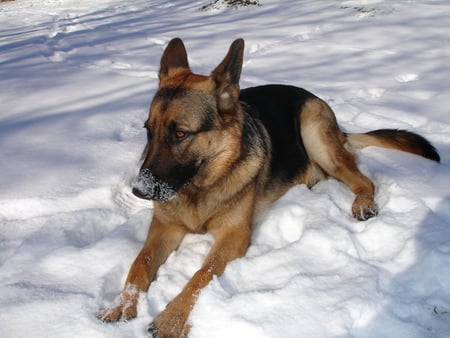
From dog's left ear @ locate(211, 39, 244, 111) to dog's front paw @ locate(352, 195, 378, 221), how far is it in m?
1.14

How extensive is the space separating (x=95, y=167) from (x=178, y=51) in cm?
127

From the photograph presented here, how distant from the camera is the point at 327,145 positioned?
137 inches

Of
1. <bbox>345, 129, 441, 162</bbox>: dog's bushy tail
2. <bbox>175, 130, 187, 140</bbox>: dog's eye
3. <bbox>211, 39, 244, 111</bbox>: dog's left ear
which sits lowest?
<bbox>345, 129, 441, 162</bbox>: dog's bushy tail

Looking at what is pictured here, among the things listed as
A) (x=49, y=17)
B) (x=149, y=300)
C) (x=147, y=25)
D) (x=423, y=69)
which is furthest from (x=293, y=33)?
(x=49, y=17)

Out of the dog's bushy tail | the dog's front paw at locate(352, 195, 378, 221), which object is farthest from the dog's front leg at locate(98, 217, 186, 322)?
the dog's bushy tail

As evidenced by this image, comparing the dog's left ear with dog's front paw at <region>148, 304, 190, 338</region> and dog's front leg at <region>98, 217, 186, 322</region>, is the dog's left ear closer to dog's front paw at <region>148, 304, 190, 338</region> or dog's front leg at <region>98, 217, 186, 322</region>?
dog's front leg at <region>98, 217, 186, 322</region>

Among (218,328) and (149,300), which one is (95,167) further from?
(218,328)

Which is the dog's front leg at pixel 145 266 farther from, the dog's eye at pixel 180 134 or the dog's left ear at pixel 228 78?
the dog's left ear at pixel 228 78

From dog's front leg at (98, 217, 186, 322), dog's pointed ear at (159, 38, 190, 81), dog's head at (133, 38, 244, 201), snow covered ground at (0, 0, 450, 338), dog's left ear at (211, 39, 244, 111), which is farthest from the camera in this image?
dog's pointed ear at (159, 38, 190, 81)

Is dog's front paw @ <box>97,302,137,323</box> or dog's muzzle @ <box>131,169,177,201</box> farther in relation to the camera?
dog's muzzle @ <box>131,169,177,201</box>

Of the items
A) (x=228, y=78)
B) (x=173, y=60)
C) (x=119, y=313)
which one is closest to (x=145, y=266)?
(x=119, y=313)

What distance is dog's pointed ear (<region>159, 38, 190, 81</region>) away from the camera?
2879 millimetres

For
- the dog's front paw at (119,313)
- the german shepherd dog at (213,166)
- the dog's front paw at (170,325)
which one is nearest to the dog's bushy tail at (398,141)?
the german shepherd dog at (213,166)

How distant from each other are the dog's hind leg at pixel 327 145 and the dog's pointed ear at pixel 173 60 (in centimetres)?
123
